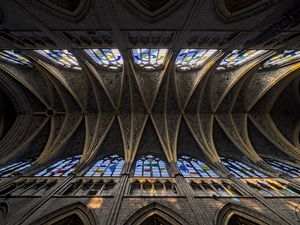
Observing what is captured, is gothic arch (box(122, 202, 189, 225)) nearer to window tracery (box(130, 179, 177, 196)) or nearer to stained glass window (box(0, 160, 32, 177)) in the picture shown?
window tracery (box(130, 179, 177, 196))

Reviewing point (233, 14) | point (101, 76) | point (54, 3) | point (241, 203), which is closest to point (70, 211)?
point (241, 203)

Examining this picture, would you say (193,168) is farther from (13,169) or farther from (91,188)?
(13,169)

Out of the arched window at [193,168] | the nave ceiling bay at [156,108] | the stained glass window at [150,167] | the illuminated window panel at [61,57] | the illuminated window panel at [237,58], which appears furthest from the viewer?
the nave ceiling bay at [156,108]

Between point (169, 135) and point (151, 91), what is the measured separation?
3.99m

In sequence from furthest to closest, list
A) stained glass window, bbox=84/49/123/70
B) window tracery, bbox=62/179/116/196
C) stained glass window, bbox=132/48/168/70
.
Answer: stained glass window, bbox=132/48/168/70
stained glass window, bbox=84/49/123/70
window tracery, bbox=62/179/116/196

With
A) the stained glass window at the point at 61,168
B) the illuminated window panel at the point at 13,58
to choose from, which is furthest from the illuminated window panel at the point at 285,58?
the illuminated window panel at the point at 13,58

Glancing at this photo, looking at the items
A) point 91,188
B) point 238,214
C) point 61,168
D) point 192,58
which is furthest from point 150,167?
point 192,58

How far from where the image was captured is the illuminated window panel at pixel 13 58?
27.5ft

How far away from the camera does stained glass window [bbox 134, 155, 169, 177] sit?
8.60 meters

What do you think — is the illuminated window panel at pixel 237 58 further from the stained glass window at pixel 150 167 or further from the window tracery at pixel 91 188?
the window tracery at pixel 91 188

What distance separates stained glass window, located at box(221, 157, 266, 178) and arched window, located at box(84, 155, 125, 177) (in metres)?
7.47

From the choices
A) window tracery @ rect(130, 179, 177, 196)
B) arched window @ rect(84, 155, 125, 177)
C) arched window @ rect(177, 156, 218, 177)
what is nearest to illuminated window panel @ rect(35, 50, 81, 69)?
arched window @ rect(84, 155, 125, 177)

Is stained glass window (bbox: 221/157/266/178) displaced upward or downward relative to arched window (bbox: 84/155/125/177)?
downward

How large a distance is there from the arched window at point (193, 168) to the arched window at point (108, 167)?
421 cm
